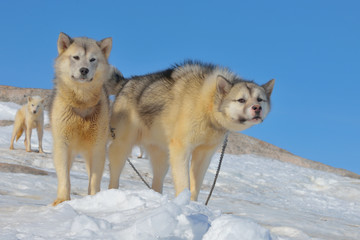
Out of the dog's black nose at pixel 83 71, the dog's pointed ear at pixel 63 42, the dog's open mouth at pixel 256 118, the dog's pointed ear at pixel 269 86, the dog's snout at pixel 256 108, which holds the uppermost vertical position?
the dog's pointed ear at pixel 269 86

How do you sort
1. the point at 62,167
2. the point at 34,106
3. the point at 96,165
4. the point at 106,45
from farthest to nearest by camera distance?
the point at 34,106 → the point at 106,45 → the point at 96,165 → the point at 62,167

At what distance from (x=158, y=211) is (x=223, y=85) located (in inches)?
125

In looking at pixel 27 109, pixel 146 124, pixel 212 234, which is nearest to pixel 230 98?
pixel 146 124

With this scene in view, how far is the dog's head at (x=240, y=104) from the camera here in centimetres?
588

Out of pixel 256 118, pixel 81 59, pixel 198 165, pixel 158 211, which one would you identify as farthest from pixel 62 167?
pixel 256 118

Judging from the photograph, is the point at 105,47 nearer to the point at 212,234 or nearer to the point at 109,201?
the point at 109,201

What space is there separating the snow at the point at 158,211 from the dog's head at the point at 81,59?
1.45 meters

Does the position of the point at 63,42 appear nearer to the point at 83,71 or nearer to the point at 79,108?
the point at 83,71

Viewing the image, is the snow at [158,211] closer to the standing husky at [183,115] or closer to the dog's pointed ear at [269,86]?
the standing husky at [183,115]

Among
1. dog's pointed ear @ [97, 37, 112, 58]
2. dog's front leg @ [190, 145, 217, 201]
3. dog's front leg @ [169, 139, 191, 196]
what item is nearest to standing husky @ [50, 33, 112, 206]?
dog's pointed ear @ [97, 37, 112, 58]

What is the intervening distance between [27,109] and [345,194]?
11.4m

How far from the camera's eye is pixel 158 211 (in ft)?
10.6

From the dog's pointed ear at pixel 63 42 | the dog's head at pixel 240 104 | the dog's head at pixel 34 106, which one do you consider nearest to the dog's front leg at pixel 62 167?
the dog's pointed ear at pixel 63 42

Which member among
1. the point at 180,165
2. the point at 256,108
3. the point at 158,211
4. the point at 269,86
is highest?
the point at 269,86
